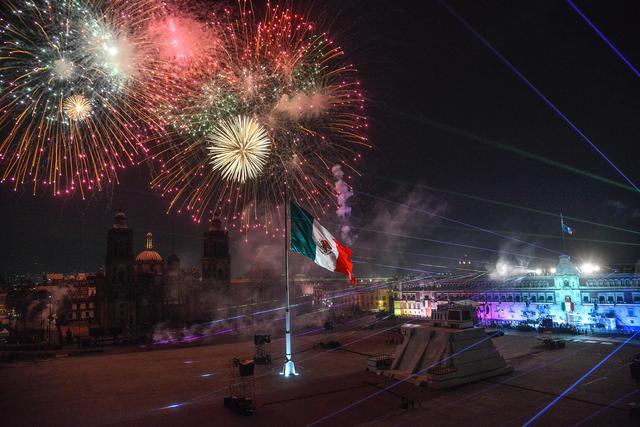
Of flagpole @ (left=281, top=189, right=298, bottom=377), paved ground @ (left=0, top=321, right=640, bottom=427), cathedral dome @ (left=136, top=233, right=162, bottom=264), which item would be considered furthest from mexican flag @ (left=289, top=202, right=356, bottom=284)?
cathedral dome @ (left=136, top=233, right=162, bottom=264)

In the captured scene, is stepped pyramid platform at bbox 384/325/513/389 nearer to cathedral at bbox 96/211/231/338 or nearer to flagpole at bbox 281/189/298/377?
flagpole at bbox 281/189/298/377

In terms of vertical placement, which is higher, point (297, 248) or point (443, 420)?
point (297, 248)

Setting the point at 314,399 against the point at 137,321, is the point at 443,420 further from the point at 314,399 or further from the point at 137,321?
the point at 137,321

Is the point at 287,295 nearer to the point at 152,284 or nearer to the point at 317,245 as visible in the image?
the point at 317,245

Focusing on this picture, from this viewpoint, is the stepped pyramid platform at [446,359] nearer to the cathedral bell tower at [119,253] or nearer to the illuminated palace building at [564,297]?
the illuminated palace building at [564,297]

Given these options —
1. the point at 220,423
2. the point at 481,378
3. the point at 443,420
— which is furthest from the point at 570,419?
the point at 220,423

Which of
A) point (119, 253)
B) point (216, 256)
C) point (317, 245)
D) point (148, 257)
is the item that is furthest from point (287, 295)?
point (148, 257)
